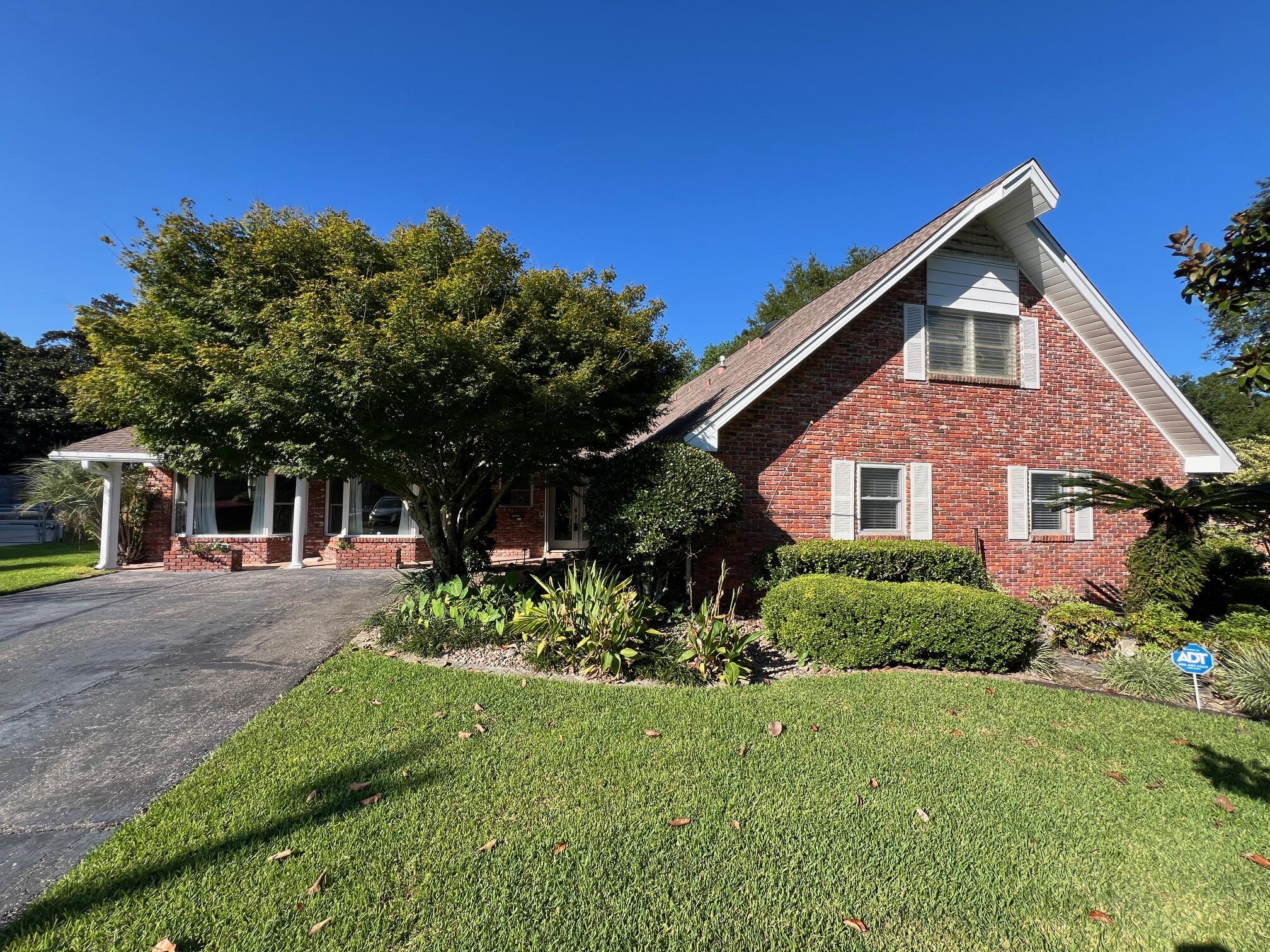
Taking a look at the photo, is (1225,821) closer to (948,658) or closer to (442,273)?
(948,658)

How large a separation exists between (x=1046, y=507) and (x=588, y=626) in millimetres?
8848

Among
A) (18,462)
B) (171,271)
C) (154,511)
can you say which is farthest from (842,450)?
(18,462)

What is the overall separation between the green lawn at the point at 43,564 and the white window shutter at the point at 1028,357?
18263 mm

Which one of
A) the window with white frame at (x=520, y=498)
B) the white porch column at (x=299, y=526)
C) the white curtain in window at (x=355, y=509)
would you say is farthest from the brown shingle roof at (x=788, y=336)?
the white porch column at (x=299, y=526)

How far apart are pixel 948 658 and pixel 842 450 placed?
396 cm

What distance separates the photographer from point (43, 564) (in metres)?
13.7

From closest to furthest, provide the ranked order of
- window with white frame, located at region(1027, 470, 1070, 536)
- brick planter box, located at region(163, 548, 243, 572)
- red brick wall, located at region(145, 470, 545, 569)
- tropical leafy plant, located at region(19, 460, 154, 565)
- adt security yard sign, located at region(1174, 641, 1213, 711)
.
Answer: adt security yard sign, located at region(1174, 641, 1213, 711)
window with white frame, located at region(1027, 470, 1070, 536)
brick planter box, located at region(163, 548, 243, 572)
tropical leafy plant, located at region(19, 460, 154, 565)
red brick wall, located at region(145, 470, 545, 569)

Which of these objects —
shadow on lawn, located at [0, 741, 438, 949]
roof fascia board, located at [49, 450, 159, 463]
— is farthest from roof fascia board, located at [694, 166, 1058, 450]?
roof fascia board, located at [49, 450, 159, 463]

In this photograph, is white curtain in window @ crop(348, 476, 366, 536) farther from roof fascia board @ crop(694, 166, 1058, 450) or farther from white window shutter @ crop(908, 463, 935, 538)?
white window shutter @ crop(908, 463, 935, 538)

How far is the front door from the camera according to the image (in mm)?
15883

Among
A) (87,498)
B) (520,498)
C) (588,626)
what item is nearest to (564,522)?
(520,498)

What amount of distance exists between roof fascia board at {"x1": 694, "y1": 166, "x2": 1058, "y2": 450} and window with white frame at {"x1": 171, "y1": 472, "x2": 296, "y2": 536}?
11.5 m

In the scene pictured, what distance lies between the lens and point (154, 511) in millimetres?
14000

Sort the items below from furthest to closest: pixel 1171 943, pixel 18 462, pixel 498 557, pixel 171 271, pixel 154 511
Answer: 1. pixel 18 462
2. pixel 498 557
3. pixel 154 511
4. pixel 171 271
5. pixel 1171 943
